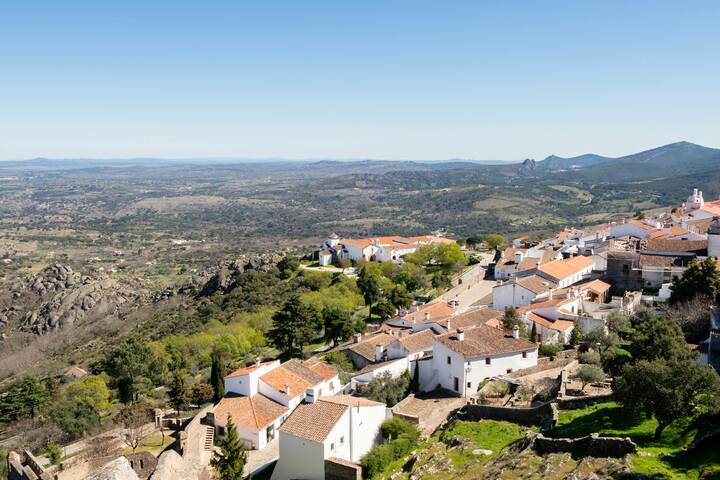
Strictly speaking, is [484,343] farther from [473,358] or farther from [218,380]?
[218,380]

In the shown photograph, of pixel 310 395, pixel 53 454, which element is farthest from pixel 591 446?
pixel 53 454

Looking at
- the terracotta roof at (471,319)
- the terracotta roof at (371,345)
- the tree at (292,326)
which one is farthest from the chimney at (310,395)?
the tree at (292,326)

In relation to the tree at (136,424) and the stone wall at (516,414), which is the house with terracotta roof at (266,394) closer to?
the tree at (136,424)

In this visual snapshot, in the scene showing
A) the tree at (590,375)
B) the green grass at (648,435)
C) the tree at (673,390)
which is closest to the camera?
the green grass at (648,435)

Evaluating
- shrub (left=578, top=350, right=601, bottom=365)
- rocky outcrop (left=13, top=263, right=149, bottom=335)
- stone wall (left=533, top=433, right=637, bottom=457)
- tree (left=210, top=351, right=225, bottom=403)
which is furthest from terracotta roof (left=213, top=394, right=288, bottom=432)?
rocky outcrop (left=13, top=263, right=149, bottom=335)

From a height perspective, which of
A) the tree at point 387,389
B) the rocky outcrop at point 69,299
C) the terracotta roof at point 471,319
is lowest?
the rocky outcrop at point 69,299

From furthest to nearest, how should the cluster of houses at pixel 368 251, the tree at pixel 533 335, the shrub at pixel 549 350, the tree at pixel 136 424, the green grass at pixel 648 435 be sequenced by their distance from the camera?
the cluster of houses at pixel 368 251 → the tree at pixel 533 335 → the shrub at pixel 549 350 → the tree at pixel 136 424 → the green grass at pixel 648 435

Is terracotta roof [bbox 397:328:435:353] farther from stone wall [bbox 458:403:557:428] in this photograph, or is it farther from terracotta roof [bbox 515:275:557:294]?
terracotta roof [bbox 515:275:557:294]
